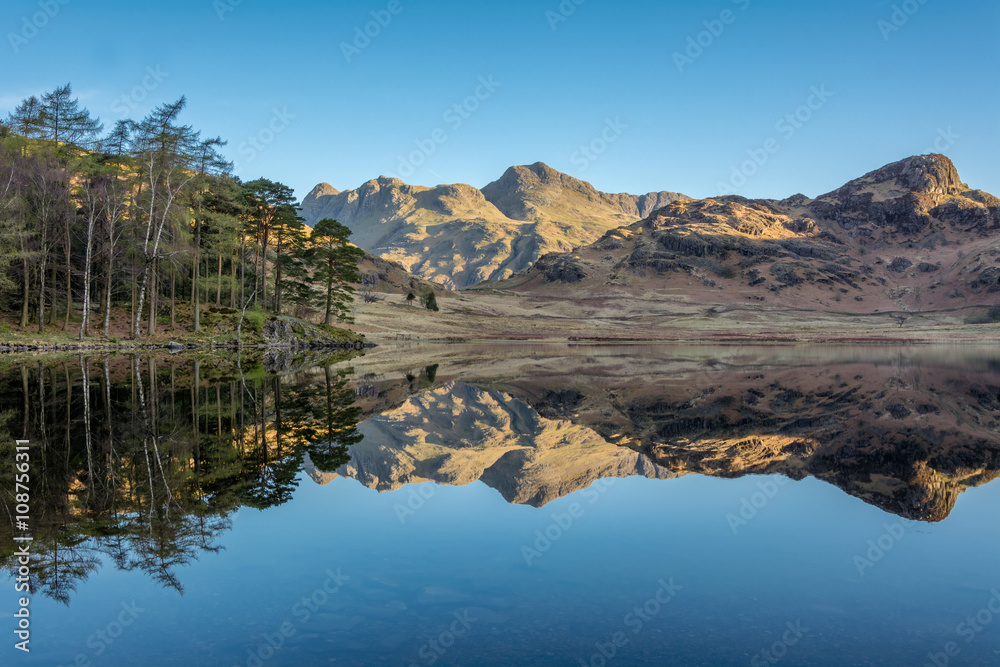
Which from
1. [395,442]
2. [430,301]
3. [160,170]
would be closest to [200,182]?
[160,170]

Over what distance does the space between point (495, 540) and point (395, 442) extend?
826cm

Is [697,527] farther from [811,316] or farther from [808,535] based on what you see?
[811,316]

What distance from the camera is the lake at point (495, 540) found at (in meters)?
5.83

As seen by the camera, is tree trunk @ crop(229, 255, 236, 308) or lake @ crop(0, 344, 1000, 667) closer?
lake @ crop(0, 344, 1000, 667)

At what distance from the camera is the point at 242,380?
2844cm

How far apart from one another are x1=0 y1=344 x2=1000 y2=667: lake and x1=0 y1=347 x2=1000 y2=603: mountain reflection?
0.30ft

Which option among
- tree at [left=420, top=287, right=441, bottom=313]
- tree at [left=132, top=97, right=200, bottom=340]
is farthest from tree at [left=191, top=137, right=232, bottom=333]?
tree at [left=420, top=287, right=441, bottom=313]

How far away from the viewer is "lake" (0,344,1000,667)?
5.83 metres

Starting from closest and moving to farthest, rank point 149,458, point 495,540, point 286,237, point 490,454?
point 495,540
point 149,458
point 490,454
point 286,237

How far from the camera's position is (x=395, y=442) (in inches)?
644

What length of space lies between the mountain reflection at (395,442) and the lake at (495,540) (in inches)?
3.6

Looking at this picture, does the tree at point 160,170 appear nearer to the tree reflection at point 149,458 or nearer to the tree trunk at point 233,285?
the tree trunk at point 233,285

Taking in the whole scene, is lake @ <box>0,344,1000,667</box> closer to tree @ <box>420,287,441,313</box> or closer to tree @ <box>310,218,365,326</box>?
tree @ <box>310,218,365,326</box>

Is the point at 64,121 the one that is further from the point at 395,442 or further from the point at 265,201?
the point at 395,442
